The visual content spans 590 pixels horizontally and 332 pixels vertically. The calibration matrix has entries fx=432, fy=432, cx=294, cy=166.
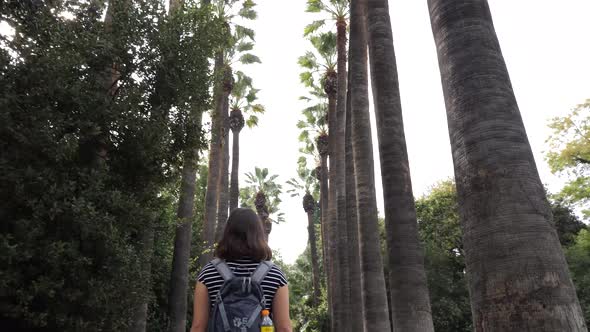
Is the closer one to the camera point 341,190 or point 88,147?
point 88,147

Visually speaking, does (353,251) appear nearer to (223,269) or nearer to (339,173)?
(339,173)

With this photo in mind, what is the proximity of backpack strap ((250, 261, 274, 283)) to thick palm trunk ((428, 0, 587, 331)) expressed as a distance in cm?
138

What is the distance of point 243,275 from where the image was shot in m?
3.04

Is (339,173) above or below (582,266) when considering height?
above

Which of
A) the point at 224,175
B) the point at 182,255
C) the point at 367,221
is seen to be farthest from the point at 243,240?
the point at 224,175

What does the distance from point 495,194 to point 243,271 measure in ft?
5.95

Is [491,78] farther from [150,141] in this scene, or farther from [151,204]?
[151,204]

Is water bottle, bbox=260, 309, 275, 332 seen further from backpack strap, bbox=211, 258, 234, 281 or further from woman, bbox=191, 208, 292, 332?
backpack strap, bbox=211, 258, 234, 281

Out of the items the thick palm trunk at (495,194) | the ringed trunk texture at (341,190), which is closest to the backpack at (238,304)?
the thick palm trunk at (495,194)

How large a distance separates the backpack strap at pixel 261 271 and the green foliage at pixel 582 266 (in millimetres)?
26594

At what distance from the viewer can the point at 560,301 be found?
8.12 ft

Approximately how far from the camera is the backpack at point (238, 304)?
2770 mm

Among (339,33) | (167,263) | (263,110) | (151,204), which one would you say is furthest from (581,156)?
(151,204)

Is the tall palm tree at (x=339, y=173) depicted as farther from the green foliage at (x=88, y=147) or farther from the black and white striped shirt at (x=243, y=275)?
the black and white striped shirt at (x=243, y=275)
